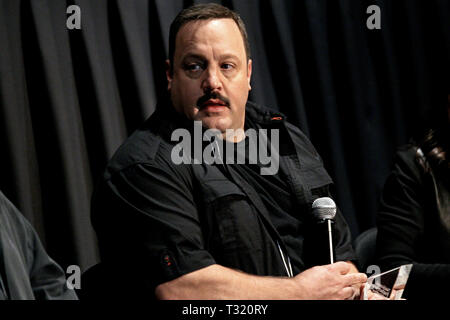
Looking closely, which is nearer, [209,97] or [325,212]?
[325,212]

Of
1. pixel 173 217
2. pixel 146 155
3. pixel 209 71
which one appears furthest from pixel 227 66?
pixel 173 217

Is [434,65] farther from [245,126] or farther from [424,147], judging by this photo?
[245,126]

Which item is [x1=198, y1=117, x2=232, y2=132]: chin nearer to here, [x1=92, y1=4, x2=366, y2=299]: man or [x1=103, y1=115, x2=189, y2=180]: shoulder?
[x1=92, y1=4, x2=366, y2=299]: man

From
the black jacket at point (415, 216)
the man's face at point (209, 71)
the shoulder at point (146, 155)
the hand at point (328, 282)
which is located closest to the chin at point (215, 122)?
the man's face at point (209, 71)

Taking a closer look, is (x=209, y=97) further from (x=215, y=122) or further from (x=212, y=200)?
(x=212, y=200)

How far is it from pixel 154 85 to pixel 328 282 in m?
1.04

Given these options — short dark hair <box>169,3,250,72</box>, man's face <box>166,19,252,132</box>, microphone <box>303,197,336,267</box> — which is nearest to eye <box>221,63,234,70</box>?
man's face <box>166,19,252,132</box>

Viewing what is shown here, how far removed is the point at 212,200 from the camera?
147cm

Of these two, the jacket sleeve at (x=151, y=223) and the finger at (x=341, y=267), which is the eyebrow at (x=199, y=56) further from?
the finger at (x=341, y=267)

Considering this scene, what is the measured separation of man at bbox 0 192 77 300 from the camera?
1.28 meters

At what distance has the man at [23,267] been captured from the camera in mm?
1284

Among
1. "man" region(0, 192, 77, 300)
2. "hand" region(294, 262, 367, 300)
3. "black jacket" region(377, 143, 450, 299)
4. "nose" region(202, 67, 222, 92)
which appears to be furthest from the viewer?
"black jacket" region(377, 143, 450, 299)

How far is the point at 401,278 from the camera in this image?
1413 mm
